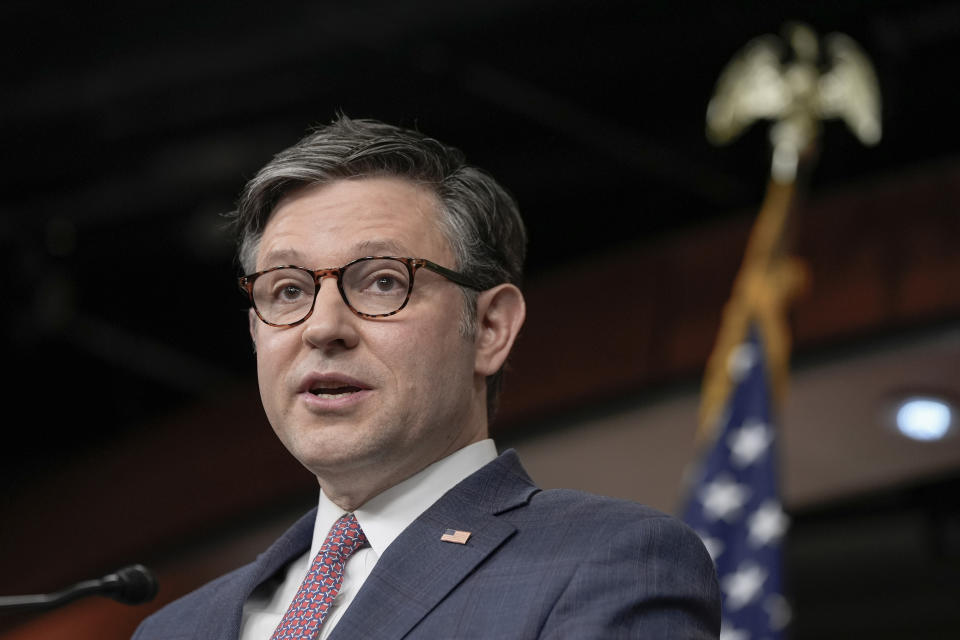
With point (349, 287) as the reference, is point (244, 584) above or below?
below

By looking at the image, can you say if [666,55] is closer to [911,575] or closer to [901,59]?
[901,59]

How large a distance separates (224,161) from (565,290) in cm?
154

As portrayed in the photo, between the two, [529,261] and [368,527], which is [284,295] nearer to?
[368,527]

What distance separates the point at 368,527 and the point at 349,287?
0.89ft

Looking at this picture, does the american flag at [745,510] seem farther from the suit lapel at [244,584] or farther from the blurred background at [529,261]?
the suit lapel at [244,584]

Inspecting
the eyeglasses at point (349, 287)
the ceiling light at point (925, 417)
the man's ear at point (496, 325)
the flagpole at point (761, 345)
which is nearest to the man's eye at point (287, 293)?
the eyeglasses at point (349, 287)

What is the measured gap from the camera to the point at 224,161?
505 cm

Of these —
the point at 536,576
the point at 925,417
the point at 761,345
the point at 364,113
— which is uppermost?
the point at 364,113

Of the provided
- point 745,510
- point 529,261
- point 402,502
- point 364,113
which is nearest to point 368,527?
point 402,502

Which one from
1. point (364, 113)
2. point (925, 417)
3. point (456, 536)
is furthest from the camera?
point (364, 113)

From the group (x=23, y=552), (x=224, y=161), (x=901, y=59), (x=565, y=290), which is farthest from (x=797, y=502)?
(x=23, y=552)

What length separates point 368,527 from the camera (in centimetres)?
150

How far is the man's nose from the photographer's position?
1475 mm

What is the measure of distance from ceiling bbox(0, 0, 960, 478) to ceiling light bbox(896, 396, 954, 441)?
0.92 meters
